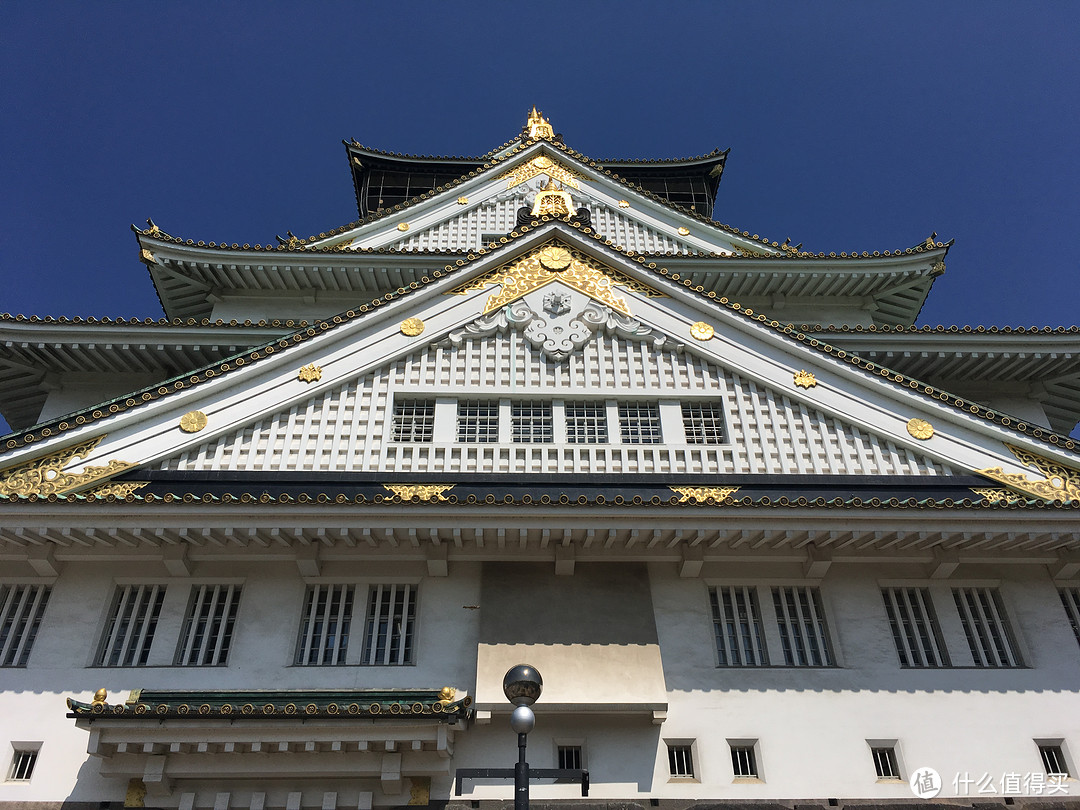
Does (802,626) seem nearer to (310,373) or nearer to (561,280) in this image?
(561,280)

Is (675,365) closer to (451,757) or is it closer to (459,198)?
(451,757)

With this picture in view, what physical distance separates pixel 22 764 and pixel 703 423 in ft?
37.7

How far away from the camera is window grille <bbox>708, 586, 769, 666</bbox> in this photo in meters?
11.9

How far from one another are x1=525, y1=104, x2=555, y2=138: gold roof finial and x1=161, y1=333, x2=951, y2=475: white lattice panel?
13.8m

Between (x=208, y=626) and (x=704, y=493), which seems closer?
(x=208, y=626)

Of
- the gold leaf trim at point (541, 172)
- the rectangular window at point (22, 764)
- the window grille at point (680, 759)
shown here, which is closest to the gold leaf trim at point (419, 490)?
the window grille at point (680, 759)

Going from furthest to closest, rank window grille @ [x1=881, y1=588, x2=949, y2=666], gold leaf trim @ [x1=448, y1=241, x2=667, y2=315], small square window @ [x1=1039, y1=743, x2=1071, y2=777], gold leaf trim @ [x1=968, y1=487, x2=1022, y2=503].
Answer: gold leaf trim @ [x1=448, y1=241, x2=667, y2=315] < gold leaf trim @ [x1=968, y1=487, x2=1022, y2=503] < window grille @ [x1=881, y1=588, x2=949, y2=666] < small square window @ [x1=1039, y1=743, x2=1071, y2=777]

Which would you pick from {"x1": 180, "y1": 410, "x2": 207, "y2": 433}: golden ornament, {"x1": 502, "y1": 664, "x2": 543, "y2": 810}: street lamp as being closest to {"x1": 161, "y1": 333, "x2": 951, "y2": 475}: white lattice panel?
{"x1": 180, "y1": 410, "x2": 207, "y2": 433}: golden ornament

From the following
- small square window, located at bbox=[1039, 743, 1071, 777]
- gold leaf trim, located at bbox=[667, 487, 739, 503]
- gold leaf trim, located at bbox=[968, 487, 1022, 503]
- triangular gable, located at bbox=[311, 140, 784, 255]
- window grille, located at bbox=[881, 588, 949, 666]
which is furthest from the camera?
triangular gable, located at bbox=[311, 140, 784, 255]

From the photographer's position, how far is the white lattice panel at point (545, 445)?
42.5ft

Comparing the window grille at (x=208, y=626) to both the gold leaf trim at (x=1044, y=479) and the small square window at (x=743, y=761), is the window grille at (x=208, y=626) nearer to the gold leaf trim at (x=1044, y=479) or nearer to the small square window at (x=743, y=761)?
the small square window at (x=743, y=761)

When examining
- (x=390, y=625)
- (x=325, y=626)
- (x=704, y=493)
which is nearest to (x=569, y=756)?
(x=390, y=625)

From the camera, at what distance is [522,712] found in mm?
8180

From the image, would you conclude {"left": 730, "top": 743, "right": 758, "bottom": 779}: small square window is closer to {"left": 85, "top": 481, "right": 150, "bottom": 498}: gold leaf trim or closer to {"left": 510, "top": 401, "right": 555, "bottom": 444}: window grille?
{"left": 510, "top": 401, "right": 555, "bottom": 444}: window grille
